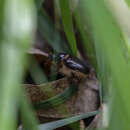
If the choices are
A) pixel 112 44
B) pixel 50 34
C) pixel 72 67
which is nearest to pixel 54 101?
pixel 72 67

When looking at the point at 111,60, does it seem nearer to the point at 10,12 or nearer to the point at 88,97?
the point at 10,12

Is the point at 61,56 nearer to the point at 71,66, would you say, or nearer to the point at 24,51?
the point at 71,66

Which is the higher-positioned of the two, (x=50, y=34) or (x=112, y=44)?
(x=50, y=34)

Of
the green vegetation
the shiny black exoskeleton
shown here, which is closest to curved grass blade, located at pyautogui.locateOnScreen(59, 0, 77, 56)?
the shiny black exoskeleton

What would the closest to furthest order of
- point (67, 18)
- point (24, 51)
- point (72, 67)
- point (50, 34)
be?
point (24, 51)
point (67, 18)
point (72, 67)
point (50, 34)

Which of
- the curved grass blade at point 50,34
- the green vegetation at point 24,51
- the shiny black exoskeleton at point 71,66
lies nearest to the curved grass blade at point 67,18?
the shiny black exoskeleton at point 71,66

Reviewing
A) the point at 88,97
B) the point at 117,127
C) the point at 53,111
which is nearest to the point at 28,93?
the point at 53,111

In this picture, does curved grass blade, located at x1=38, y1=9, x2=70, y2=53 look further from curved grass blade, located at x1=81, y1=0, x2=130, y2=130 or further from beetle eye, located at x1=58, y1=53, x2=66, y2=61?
curved grass blade, located at x1=81, y1=0, x2=130, y2=130

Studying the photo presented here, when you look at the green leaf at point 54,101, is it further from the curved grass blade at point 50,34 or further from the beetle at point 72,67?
the curved grass blade at point 50,34

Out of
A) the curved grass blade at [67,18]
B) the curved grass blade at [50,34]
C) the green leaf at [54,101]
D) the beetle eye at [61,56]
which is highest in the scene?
the curved grass blade at [50,34]
